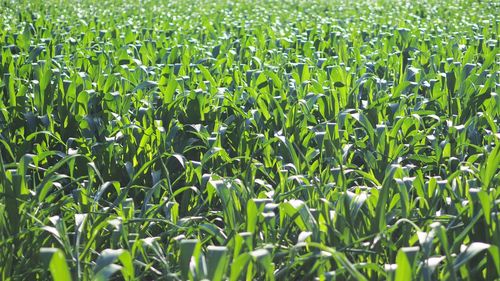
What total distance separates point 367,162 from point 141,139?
1080 millimetres

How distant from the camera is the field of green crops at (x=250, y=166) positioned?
2607mm

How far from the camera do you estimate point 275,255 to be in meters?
2.62

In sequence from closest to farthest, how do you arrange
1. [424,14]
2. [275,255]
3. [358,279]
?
[358,279], [275,255], [424,14]

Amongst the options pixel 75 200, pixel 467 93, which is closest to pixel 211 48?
pixel 467 93

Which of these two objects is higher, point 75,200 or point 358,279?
point 358,279

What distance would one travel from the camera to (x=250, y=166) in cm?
353

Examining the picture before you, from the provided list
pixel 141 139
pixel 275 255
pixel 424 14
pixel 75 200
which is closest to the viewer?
pixel 275 255

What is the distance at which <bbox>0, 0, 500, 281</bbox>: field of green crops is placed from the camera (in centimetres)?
261

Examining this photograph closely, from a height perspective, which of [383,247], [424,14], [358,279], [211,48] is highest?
[358,279]

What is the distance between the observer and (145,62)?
6.37m

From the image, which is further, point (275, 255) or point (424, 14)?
point (424, 14)

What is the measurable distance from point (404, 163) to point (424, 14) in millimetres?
8723

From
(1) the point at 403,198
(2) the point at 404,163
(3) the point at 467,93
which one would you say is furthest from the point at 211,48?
(1) the point at 403,198

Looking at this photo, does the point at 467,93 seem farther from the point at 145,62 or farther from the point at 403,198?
the point at 145,62
